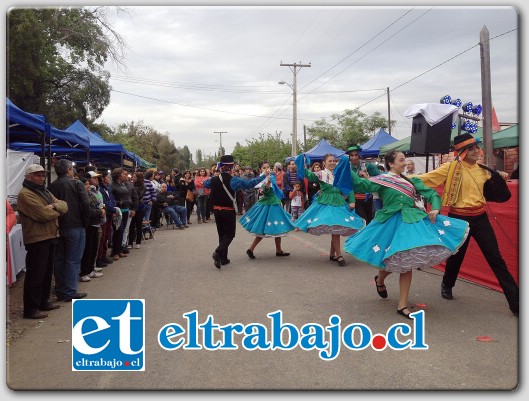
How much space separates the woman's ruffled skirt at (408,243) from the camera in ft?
17.0

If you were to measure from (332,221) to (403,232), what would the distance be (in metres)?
3.07

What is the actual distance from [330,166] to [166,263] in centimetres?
337

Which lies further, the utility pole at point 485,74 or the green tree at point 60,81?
the green tree at point 60,81

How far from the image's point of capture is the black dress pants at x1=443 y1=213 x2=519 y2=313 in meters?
5.39

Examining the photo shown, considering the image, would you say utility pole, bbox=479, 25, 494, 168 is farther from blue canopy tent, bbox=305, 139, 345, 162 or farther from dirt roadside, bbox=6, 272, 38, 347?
blue canopy tent, bbox=305, 139, 345, 162

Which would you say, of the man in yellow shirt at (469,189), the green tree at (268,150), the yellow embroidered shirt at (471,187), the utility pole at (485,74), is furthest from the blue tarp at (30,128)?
the green tree at (268,150)

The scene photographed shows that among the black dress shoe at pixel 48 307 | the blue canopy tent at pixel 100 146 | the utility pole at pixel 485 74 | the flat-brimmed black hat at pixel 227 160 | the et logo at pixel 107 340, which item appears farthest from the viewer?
the blue canopy tent at pixel 100 146

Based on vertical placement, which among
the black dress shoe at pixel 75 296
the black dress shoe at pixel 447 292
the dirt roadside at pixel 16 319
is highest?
the black dress shoe at pixel 447 292

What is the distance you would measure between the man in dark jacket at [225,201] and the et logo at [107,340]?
4461mm

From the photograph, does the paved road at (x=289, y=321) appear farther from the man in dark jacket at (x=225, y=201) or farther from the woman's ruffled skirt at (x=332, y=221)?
the woman's ruffled skirt at (x=332, y=221)

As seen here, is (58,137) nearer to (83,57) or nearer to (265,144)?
(83,57)

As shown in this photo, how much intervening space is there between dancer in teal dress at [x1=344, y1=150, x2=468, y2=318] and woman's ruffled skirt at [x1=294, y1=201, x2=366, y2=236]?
2.60 m

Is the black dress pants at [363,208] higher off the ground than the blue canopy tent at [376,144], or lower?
lower

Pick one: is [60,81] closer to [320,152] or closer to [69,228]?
[320,152]
